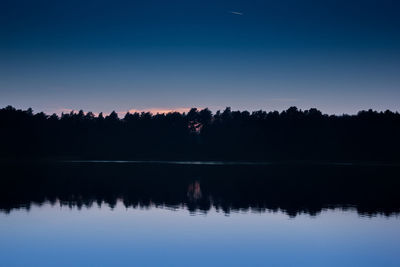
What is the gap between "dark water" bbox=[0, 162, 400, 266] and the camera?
21062mm

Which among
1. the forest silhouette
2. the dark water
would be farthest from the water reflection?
the forest silhouette

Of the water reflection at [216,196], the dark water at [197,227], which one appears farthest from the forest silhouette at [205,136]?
the dark water at [197,227]

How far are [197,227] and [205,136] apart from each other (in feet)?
460

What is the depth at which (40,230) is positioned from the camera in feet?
87.5

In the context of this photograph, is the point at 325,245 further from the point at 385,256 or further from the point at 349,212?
the point at 349,212

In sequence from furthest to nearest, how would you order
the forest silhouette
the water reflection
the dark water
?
1. the forest silhouette
2. the water reflection
3. the dark water

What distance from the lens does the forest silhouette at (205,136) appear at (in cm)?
14262

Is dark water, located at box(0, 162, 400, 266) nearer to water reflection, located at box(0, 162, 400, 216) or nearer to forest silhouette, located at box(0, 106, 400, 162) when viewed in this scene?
water reflection, located at box(0, 162, 400, 216)

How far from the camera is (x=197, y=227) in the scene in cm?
2816

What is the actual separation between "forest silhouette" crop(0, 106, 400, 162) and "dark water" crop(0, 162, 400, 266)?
98498mm

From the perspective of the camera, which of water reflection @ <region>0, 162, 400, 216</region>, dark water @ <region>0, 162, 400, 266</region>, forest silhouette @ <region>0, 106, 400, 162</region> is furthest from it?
forest silhouette @ <region>0, 106, 400, 162</region>

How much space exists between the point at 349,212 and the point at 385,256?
1310 cm

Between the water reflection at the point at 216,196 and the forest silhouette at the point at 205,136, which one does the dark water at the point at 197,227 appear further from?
the forest silhouette at the point at 205,136

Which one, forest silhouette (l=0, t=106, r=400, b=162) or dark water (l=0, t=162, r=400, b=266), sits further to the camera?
forest silhouette (l=0, t=106, r=400, b=162)
